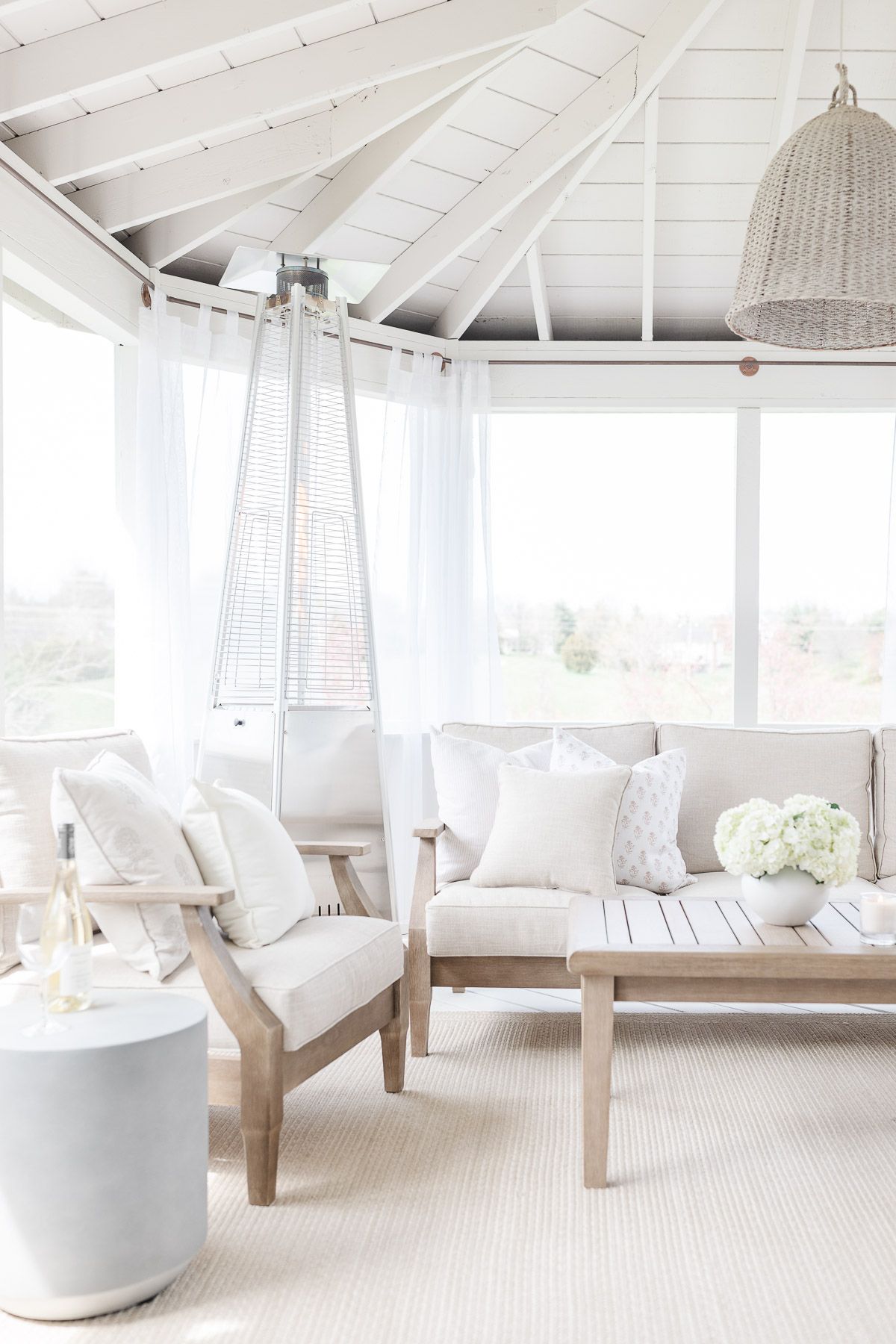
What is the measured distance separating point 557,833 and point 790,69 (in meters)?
2.51

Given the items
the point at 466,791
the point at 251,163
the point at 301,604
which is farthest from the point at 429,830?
the point at 251,163

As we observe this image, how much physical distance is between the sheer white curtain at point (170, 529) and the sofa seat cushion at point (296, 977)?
1.35 m

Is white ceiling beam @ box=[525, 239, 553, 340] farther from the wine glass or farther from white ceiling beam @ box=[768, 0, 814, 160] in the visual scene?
the wine glass

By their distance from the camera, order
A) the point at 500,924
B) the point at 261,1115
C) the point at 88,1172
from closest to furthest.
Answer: the point at 88,1172 → the point at 261,1115 → the point at 500,924

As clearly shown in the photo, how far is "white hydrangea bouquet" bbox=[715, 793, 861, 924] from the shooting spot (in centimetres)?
262

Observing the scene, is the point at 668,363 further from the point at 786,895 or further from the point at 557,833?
the point at 786,895

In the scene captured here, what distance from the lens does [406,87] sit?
347 centimetres

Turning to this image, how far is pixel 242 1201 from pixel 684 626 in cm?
356

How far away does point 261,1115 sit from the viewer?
232 cm

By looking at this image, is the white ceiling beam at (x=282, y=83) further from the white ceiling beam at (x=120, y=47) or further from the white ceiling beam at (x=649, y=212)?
the white ceiling beam at (x=649, y=212)

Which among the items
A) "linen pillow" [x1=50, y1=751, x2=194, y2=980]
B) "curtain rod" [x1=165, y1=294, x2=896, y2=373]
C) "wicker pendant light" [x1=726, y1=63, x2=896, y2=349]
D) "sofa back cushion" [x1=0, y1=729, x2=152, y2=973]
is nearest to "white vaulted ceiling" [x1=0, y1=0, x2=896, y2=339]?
"curtain rod" [x1=165, y1=294, x2=896, y2=373]

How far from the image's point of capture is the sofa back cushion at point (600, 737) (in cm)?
400

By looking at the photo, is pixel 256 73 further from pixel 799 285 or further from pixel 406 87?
pixel 799 285

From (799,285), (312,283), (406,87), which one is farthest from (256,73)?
(799,285)
